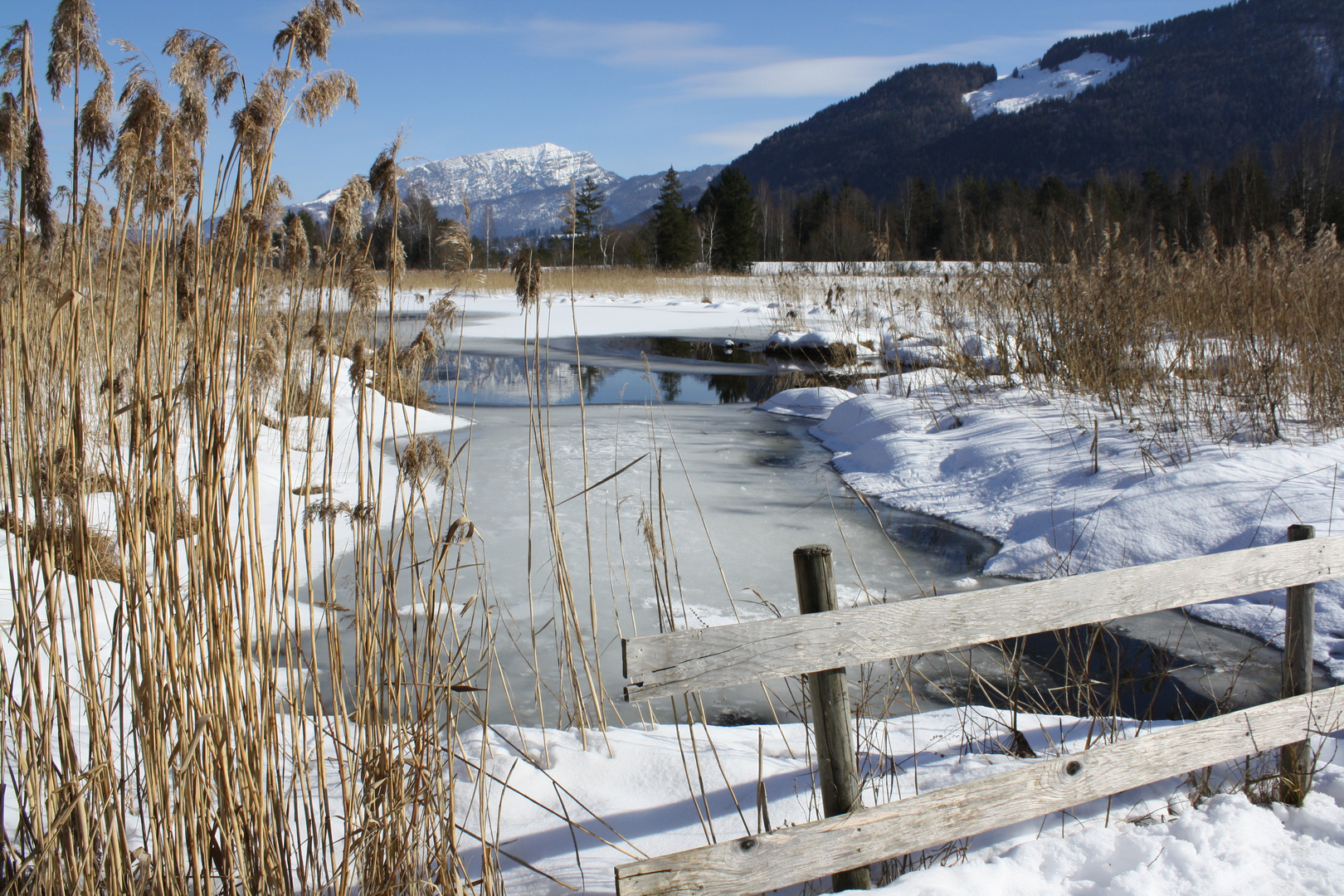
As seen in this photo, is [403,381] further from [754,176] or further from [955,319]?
[754,176]

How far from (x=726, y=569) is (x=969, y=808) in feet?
7.33

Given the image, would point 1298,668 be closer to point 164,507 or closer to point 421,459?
point 421,459

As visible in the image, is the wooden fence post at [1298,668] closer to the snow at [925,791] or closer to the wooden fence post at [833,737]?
the snow at [925,791]

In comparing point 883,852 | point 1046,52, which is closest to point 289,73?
point 883,852

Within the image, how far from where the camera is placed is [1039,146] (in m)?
85.6

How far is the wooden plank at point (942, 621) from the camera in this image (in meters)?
1.20

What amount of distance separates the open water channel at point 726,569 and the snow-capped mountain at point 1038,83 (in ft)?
467

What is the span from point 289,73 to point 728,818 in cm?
164

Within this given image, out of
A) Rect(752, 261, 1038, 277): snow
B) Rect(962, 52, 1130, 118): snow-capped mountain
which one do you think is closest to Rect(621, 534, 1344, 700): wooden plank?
Rect(752, 261, 1038, 277): snow

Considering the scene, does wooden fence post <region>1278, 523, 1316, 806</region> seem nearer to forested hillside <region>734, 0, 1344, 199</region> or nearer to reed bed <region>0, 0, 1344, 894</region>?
reed bed <region>0, 0, 1344, 894</region>

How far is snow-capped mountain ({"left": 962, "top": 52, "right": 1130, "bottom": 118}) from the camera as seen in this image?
431ft

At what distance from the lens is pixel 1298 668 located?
182 cm

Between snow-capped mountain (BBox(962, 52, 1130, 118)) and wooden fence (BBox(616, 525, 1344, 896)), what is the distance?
145637mm

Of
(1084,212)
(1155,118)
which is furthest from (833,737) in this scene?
(1155,118)
